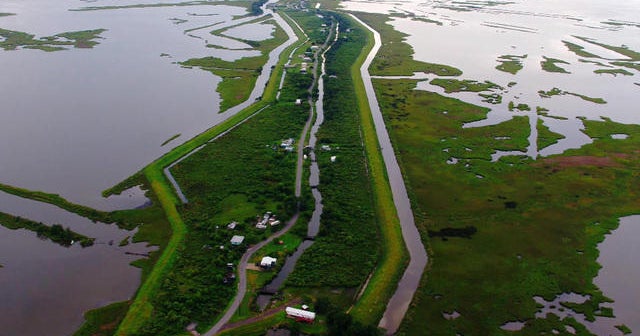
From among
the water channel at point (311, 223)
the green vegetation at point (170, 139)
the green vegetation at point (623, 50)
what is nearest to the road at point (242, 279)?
the water channel at point (311, 223)

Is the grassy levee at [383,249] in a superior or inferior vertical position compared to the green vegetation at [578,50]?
inferior

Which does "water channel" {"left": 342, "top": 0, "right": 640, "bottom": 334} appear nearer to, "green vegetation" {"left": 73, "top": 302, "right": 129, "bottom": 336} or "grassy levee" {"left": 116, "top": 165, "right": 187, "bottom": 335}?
"grassy levee" {"left": 116, "top": 165, "right": 187, "bottom": 335}

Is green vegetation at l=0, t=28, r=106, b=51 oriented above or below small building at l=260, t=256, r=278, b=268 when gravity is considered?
above

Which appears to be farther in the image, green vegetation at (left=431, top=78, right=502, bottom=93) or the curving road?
green vegetation at (left=431, top=78, right=502, bottom=93)

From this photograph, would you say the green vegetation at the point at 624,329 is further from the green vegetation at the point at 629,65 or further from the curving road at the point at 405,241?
the green vegetation at the point at 629,65

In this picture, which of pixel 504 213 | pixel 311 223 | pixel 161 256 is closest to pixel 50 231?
pixel 161 256

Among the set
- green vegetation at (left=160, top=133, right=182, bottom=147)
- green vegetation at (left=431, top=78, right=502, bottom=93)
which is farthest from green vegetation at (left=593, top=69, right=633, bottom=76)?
green vegetation at (left=160, top=133, right=182, bottom=147)

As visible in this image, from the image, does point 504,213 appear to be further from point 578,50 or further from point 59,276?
point 578,50
